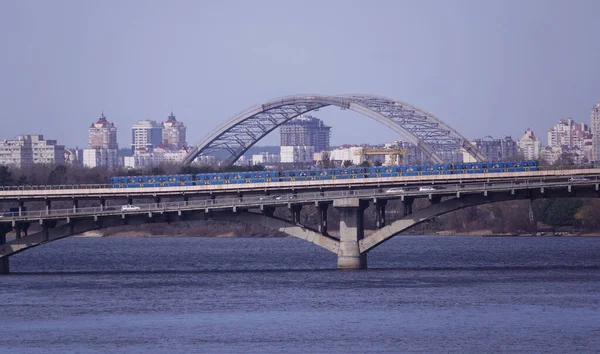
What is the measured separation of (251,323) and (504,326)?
40.8 feet

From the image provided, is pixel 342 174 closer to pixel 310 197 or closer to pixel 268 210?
pixel 268 210

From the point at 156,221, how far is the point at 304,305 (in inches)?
1085

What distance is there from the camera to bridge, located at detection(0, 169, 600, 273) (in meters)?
93.4

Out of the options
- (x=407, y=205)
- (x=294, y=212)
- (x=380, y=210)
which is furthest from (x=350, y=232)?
(x=294, y=212)

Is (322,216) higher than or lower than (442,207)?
lower

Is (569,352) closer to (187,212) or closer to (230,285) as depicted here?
(230,285)

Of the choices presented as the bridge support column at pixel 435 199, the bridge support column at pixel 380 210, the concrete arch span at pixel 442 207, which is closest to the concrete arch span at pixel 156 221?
the bridge support column at pixel 380 210

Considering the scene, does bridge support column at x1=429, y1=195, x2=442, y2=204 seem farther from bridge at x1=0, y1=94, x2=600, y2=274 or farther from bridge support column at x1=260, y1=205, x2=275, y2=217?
bridge support column at x1=260, y1=205, x2=275, y2=217

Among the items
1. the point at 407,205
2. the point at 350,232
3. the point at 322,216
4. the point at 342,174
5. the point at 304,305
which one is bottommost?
the point at 304,305

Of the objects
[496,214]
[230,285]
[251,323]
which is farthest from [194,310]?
[496,214]

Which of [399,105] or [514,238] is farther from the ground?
[399,105]

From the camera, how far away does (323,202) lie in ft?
313

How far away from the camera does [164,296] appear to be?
80.6m

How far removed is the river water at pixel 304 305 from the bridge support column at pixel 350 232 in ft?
5.89
